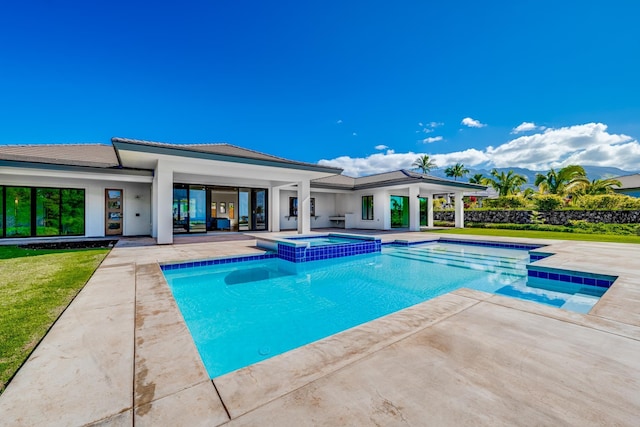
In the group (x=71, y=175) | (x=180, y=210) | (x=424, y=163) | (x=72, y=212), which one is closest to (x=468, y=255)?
(x=180, y=210)

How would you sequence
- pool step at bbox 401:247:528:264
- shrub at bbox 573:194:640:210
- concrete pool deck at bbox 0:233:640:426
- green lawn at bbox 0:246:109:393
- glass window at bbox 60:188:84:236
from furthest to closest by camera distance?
1. shrub at bbox 573:194:640:210
2. glass window at bbox 60:188:84:236
3. pool step at bbox 401:247:528:264
4. green lawn at bbox 0:246:109:393
5. concrete pool deck at bbox 0:233:640:426

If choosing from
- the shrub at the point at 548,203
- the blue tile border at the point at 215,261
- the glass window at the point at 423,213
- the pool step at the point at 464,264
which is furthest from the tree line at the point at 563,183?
the blue tile border at the point at 215,261

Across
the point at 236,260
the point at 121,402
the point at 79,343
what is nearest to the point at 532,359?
the point at 121,402

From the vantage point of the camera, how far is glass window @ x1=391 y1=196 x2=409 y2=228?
1783 cm

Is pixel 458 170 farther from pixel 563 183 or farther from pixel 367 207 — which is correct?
pixel 367 207

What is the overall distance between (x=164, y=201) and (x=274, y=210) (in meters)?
6.40

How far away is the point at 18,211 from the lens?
35.8 ft

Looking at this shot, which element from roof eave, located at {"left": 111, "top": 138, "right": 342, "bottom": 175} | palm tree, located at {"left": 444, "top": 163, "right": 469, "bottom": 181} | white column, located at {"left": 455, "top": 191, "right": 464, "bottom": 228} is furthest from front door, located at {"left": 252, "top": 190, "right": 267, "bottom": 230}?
palm tree, located at {"left": 444, "top": 163, "right": 469, "bottom": 181}

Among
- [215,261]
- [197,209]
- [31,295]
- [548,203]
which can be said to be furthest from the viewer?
[548,203]

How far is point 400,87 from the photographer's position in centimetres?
1656

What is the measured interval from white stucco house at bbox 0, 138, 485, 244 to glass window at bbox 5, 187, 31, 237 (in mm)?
27

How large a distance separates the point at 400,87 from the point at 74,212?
17860 mm

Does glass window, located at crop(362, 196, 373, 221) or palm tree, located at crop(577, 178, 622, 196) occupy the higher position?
palm tree, located at crop(577, 178, 622, 196)

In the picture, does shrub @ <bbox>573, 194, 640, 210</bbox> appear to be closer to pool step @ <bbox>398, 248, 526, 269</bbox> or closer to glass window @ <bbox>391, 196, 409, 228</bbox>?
glass window @ <bbox>391, 196, 409, 228</bbox>
